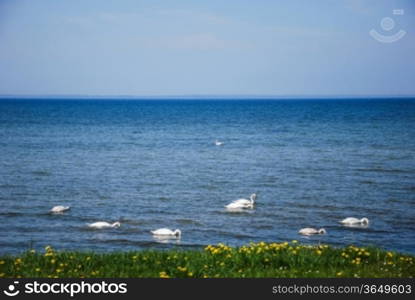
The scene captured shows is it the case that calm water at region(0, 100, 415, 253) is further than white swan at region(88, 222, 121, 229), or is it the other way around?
white swan at region(88, 222, 121, 229)

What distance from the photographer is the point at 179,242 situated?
57.2ft

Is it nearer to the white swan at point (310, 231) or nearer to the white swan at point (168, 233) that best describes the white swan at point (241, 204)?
the white swan at point (310, 231)

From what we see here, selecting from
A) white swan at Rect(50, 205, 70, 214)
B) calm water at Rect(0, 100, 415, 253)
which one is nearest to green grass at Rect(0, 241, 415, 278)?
calm water at Rect(0, 100, 415, 253)

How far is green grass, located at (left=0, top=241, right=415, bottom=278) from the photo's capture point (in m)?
8.47

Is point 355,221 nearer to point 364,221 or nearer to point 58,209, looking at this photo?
point 364,221

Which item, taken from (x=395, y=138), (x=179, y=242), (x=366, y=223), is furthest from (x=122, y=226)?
(x=395, y=138)

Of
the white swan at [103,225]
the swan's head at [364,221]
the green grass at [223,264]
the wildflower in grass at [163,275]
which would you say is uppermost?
the wildflower in grass at [163,275]

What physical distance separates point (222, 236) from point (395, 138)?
38.7 metres

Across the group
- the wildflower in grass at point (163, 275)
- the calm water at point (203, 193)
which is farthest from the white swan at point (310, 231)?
the wildflower in grass at point (163, 275)

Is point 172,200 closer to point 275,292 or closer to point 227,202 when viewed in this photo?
point 227,202

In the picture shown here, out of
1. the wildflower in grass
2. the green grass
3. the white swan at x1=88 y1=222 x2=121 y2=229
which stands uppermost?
the wildflower in grass

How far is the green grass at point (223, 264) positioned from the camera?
27.8 ft

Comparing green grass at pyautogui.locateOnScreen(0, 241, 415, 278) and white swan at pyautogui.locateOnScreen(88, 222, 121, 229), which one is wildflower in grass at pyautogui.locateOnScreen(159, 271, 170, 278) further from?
white swan at pyautogui.locateOnScreen(88, 222, 121, 229)

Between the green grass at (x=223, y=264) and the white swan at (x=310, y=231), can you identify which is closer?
the green grass at (x=223, y=264)
